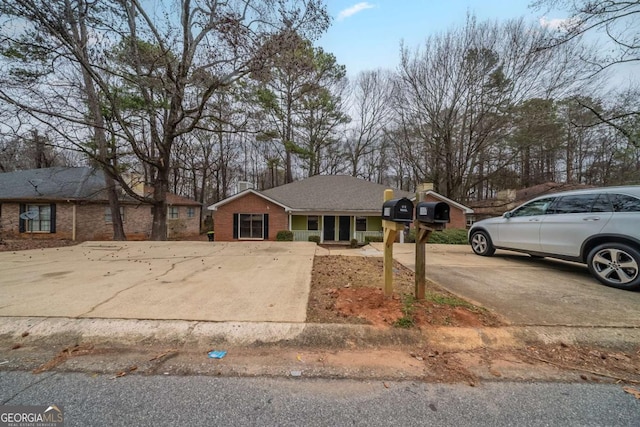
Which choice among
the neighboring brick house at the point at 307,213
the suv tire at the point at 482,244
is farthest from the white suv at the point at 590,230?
the neighboring brick house at the point at 307,213

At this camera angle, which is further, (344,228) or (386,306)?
(344,228)

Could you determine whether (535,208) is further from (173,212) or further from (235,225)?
(173,212)

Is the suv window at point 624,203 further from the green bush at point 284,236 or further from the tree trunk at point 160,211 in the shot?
the tree trunk at point 160,211

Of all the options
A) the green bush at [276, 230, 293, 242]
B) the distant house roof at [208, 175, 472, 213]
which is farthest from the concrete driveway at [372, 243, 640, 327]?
the distant house roof at [208, 175, 472, 213]

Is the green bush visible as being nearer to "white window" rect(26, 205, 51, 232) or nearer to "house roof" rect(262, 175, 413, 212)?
"house roof" rect(262, 175, 413, 212)

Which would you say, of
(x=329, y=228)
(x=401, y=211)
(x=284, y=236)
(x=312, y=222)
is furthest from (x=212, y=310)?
(x=329, y=228)

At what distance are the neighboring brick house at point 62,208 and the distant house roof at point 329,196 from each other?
737 centimetres

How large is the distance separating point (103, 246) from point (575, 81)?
20.3m

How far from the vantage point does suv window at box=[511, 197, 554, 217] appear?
500 cm

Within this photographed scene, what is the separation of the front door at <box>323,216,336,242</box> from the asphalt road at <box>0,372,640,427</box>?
538 inches

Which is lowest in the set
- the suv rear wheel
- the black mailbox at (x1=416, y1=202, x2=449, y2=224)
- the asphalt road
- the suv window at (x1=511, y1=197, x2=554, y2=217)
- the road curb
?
the asphalt road

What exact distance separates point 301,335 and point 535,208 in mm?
5739

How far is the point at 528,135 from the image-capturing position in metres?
13.5

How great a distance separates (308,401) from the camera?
1668mm
